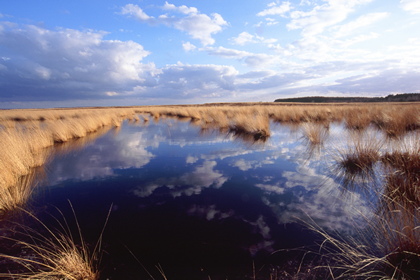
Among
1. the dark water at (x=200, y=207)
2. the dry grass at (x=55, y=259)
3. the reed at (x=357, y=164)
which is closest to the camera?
the dry grass at (x=55, y=259)

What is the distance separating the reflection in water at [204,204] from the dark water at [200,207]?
0.01m

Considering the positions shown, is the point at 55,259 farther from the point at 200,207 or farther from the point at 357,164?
the point at 357,164

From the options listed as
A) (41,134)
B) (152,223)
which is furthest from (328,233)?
(41,134)

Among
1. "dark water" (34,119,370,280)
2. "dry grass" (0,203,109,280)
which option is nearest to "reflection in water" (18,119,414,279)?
"dark water" (34,119,370,280)

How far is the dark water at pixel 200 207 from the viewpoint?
202 centimetres

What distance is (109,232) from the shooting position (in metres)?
2.42

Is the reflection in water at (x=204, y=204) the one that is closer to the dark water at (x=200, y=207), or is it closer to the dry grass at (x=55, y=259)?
the dark water at (x=200, y=207)

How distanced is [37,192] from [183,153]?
368 cm

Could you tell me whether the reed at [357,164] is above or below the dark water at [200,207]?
above

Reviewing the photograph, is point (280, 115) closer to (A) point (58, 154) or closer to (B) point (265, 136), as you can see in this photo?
(B) point (265, 136)

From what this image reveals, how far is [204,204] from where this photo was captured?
3.11 m

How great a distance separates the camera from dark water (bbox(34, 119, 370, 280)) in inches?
79.5

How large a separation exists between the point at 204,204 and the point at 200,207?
0.10 meters

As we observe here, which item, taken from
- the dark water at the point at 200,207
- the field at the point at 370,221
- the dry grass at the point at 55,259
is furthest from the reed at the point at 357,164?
the dry grass at the point at 55,259
